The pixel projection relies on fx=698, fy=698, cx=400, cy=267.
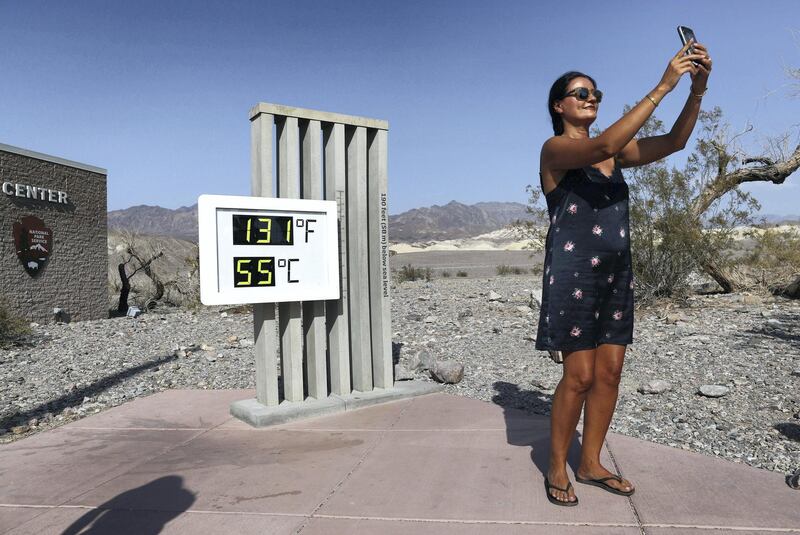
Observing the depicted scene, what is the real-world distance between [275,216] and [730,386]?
13.5 ft

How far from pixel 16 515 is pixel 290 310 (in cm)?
237

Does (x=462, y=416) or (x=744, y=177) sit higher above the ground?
(x=744, y=177)

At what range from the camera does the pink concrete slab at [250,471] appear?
11.7 ft

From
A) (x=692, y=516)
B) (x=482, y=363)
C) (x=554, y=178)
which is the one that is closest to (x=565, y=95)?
(x=554, y=178)

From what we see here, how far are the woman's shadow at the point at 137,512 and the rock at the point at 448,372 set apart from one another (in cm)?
311

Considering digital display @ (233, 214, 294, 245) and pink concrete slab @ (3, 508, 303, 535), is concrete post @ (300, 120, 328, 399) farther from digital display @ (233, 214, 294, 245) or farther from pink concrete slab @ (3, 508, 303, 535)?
pink concrete slab @ (3, 508, 303, 535)

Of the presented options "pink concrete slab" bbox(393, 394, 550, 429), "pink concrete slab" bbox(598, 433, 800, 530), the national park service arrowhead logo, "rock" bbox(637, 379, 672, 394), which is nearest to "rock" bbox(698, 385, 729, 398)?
"rock" bbox(637, 379, 672, 394)

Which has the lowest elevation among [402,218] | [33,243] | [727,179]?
[33,243]

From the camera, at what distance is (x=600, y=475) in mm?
3570

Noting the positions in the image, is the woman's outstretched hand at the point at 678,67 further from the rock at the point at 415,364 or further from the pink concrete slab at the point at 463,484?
the rock at the point at 415,364

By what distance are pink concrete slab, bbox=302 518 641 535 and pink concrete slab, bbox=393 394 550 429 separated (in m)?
1.72

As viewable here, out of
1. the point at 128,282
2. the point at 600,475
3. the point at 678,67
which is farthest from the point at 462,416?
the point at 128,282

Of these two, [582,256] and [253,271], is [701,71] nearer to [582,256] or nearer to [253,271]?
[582,256]

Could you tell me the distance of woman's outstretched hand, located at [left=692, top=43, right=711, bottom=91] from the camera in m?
3.00
